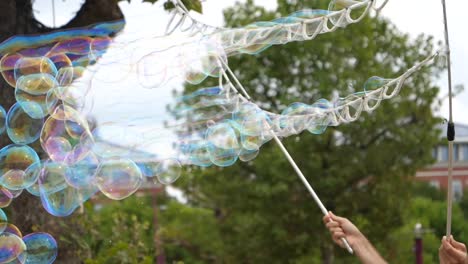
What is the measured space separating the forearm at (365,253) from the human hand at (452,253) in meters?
0.26

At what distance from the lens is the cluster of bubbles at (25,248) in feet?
17.6

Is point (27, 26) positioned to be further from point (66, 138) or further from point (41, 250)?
point (41, 250)

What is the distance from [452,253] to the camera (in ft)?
12.6

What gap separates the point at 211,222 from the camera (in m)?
30.5

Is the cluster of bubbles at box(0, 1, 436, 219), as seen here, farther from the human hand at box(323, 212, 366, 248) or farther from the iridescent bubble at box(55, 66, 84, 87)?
the human hand at box(323, 212, 366, 248)

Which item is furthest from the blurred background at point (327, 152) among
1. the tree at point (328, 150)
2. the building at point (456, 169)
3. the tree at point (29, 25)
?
the building at point (456, 169)

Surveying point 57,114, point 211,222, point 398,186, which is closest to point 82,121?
point 57,114

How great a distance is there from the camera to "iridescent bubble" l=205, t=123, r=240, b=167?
580 cm

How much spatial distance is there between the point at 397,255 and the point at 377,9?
25.7 m

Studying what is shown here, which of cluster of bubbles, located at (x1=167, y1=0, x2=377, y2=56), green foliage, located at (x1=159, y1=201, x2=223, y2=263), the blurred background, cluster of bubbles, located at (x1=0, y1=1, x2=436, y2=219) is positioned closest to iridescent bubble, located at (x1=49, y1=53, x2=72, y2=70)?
cluster of bubbles, located at (x1=0, y1=1, x2=436, y2=219)

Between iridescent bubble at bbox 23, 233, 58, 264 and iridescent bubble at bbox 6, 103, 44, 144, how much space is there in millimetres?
627

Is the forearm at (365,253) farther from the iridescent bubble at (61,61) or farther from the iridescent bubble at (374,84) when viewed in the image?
the iridescent bubble at (61,61)

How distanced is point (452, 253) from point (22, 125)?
8.87 ft

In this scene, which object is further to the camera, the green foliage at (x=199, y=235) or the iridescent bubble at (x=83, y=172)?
the green foliage at (x=199, y=235)
